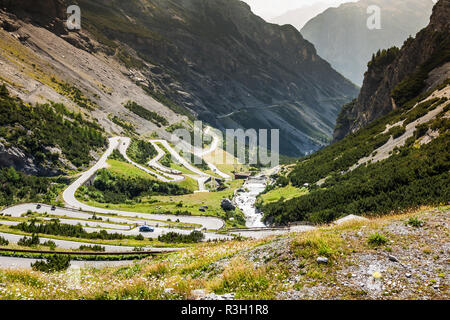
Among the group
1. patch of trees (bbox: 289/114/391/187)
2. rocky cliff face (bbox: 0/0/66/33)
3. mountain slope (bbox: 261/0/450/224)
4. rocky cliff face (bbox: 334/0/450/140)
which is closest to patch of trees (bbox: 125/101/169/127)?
rocky cliff face (bbox: 0/0/66/33)

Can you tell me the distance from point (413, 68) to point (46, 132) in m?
92.3

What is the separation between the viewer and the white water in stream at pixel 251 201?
49688 millimetres

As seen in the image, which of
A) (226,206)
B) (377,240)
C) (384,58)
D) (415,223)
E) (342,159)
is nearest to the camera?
(377,240)

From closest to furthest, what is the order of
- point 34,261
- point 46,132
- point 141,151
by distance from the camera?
point 34,261 < point 46,132 < point 141,151

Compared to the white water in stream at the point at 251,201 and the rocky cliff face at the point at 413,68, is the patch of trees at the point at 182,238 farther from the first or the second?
the rocky cliff face at the point at 413,68

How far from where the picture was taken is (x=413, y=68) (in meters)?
72.1

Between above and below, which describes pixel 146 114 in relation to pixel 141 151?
above

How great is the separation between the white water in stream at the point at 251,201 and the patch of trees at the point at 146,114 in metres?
66.9

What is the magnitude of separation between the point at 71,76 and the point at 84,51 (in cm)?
3214

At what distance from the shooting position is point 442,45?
63.4 m

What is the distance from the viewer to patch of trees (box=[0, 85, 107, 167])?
62.2m

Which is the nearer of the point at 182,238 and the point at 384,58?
the point at 182,238

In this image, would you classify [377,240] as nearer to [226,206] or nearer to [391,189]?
[391,189]

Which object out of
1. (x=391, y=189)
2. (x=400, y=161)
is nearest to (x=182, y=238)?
(x=391, y=189)
